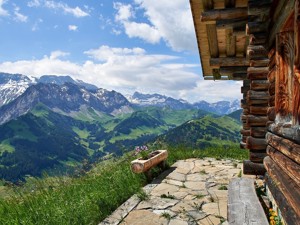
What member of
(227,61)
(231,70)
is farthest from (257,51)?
(231,70)

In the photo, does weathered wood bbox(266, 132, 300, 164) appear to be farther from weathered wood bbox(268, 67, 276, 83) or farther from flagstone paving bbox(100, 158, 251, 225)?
flagstone paving bbox(100, 158, 251, 225)

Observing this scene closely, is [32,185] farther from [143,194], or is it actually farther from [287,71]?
[287,71]

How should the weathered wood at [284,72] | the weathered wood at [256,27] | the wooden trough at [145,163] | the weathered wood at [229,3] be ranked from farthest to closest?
the wooden trough at [145,163] → the weathered wood at [229,3] → the weathered wood at [256,27] → the weathered wood at [284,72]

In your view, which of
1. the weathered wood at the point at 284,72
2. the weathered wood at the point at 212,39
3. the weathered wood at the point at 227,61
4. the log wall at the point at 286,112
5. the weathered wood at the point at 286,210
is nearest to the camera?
the log wall at the point at 286,112

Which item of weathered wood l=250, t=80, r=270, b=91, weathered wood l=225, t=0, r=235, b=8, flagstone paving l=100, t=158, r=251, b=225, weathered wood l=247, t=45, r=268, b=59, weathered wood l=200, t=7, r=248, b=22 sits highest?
weathered wood l=225, t=0, r=235, b=8

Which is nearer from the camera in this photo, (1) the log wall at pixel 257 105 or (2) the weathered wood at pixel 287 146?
(2) the weathered wood at pixel 287 146

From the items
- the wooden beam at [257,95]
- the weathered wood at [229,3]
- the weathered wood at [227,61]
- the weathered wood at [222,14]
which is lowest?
the wooden beam at [257,95]

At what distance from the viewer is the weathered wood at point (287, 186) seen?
3.50 meters

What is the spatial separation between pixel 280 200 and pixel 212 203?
3554 millimetres

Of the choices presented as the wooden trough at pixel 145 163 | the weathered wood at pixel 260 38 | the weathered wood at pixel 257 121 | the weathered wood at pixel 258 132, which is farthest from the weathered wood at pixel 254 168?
the wooden trough at pixel 145 163

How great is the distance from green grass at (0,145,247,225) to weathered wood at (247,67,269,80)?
3999 mm

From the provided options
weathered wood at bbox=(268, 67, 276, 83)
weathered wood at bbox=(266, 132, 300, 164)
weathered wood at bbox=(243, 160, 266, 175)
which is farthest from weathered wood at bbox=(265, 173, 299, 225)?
weathered wood at bbox=(243, 160, 266, 175)

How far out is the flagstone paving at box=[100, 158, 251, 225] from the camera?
22.5 ft

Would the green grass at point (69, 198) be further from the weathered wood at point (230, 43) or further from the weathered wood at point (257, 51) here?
the weathered wood at point (230, 43)
